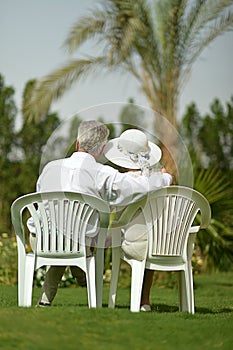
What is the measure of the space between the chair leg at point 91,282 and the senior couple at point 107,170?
0.69 ft

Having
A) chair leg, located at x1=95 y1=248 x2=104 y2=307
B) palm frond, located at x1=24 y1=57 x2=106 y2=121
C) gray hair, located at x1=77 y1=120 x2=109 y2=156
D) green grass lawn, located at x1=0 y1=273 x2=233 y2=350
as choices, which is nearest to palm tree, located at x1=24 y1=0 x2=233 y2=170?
palm frond, located at x1=24 y1=57 x2=106 y2=121

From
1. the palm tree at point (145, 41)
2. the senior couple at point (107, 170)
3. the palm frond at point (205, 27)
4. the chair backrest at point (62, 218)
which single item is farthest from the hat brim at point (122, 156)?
the palm frond at point (205, 27)

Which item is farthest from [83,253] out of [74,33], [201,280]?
[74,33]

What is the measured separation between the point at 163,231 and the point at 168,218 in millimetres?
107

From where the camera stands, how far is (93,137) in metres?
5.83

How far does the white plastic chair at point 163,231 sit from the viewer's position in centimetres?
577

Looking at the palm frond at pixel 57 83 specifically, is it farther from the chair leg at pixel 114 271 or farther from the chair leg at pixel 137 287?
the chair leg at pixel 137 287

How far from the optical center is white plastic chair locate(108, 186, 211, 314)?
5.77 meters

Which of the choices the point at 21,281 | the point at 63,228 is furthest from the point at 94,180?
the point at 21,281

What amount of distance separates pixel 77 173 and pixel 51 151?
1.30 ft

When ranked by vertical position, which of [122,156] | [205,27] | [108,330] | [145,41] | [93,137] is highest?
[205,27]

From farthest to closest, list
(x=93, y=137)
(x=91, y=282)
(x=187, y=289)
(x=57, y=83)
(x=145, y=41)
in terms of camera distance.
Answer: (x=145, y=41)
(x=57, y=83)
(x=187, y=289)
(x=93, y=137)
(x=91, y=282)

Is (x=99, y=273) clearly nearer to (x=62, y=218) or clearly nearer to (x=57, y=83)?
(x=62, y=218)

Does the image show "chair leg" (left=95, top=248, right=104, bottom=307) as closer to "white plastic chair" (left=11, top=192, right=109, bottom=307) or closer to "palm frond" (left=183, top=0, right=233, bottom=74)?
"white plastic chair" (left=11, top=192, right=109, bottom=307)
